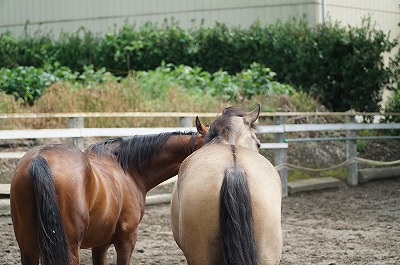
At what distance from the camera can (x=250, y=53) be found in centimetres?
1806

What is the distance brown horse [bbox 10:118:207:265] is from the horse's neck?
0.08 metres

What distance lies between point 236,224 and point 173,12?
17.1 meters

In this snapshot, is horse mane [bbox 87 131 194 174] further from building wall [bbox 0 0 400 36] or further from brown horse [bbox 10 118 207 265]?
building wall [bbox 0 0 400 36]

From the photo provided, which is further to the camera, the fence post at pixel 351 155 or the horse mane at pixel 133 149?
the fence post at pixel 351 155

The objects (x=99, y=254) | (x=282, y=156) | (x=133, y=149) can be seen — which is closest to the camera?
(x=99, y=254)

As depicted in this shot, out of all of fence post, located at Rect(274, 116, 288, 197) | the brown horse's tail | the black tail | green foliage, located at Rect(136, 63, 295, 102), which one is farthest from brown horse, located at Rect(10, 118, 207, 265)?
green foliage, located at Rect(136, 63, 295, 102)

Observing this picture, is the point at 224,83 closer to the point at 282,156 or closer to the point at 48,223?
the point at 282,156

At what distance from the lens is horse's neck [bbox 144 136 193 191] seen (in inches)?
289

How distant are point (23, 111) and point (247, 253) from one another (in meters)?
8.61

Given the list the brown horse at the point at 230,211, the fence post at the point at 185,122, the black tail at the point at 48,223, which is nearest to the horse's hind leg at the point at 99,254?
the black tail at the point at 48,223

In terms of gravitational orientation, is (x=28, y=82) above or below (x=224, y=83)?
above

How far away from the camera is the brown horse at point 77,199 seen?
17.8 ft

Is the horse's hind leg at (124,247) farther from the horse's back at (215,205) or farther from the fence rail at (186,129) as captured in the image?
the fence rail at (186,129)

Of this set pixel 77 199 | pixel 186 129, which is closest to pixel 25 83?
pixel 186 129
